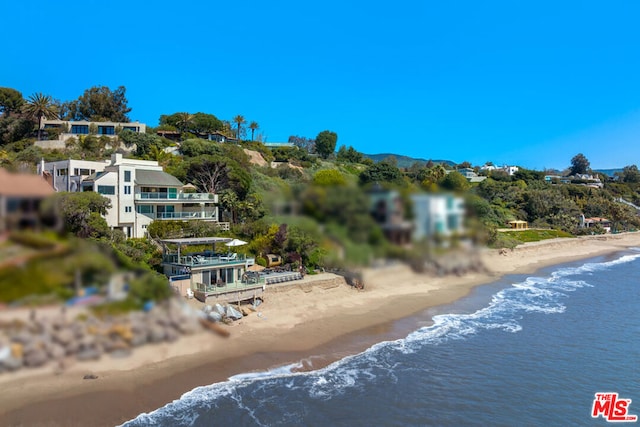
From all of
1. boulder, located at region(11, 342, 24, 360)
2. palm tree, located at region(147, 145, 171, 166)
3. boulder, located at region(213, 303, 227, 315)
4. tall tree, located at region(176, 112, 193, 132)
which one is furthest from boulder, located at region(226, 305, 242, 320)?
tall tree, located at region(176, 112, 193, 132)

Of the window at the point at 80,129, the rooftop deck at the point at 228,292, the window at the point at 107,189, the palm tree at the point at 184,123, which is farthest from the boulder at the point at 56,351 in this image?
the palm tree at the point at 184,123

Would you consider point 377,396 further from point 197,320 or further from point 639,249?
point 639,249

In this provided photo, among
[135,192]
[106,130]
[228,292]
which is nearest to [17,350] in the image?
[228,292]

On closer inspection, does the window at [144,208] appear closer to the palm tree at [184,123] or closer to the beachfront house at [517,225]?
the beachfront house at [517,225]

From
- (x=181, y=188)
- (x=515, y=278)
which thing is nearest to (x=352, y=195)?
(x=181, y=188)

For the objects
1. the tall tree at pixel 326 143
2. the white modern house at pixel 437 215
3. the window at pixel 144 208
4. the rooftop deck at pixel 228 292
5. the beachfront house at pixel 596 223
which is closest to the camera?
the white modern house at pixel 437 215

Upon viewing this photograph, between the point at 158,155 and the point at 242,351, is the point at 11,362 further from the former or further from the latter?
the point at 158,155
